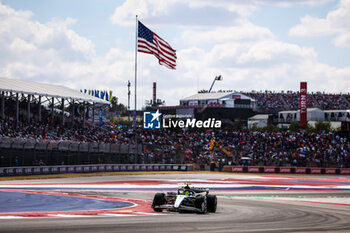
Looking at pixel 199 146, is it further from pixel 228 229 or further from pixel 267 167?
pixel 228 229

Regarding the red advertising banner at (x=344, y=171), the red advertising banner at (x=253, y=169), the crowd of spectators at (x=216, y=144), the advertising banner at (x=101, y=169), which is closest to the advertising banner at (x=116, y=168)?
the advertising banner at (x=101, y=169)

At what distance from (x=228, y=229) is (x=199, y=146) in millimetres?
45527

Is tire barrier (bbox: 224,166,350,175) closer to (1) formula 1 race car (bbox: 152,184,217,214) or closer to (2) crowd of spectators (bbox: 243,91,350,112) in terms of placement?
(1) formula 1 race car (bbox: 152,184,217,214)

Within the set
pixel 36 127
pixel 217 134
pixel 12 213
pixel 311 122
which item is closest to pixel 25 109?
pixel 36 127

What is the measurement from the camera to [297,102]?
4796 inches

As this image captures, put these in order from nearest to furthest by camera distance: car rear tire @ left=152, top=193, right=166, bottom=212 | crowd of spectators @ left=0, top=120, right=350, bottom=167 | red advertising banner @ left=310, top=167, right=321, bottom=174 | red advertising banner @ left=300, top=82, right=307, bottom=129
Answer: car rear tire @ left=152, top=193, right=166, bottom=212 → crowd of spectators @ left=0, top=120, right=350, bottom=167 → red advertising banner @ left=310, top=167, right=321, bottom=174 → red advertising banner @ left=300, top=82, right=307, bottom=129

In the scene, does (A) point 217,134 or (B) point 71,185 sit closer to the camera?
(B) point 71,185

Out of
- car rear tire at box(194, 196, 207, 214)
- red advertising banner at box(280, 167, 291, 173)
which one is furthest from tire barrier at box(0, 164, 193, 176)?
car rear tire at box(194, 196, 207, 214)

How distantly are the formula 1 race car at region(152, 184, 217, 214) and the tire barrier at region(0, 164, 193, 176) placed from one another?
69.4ft

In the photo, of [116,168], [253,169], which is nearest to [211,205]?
[116,168]

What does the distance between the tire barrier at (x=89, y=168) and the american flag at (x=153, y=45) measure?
1018 centimetres

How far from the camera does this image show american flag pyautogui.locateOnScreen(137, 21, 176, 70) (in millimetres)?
45500
